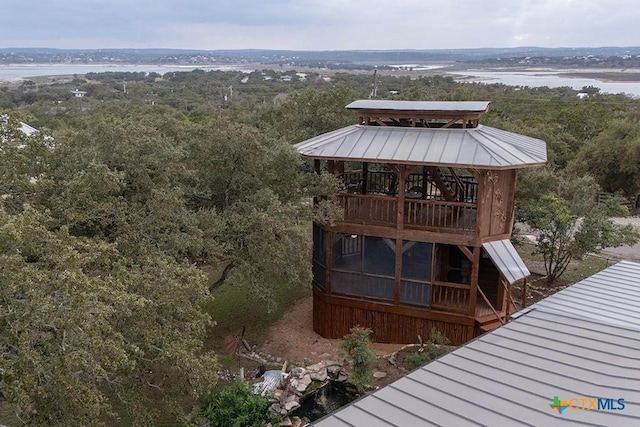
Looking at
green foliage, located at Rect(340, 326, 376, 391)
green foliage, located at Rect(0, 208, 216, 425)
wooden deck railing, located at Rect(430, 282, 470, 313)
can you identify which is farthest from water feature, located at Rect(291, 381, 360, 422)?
wooden deck railing, located at Rect(430, 282, 470, 313)

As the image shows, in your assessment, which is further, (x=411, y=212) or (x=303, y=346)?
(x=303, y=346)

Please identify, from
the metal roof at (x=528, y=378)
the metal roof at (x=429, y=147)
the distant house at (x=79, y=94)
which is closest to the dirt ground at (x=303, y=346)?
the metal roof at (x=528, y=378)

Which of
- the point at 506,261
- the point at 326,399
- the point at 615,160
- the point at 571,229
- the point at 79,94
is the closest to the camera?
the point at 326,399

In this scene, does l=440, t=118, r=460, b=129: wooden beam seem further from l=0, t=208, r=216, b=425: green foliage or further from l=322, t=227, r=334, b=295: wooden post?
l=0, t=208, r=216, b=425: green foliage

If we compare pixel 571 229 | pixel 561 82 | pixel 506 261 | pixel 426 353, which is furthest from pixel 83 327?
pixel 561 82

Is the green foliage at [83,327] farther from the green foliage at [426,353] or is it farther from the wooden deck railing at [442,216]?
the wooden deck railing at [442,216]

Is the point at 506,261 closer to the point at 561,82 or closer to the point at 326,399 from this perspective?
the point at 326,399
